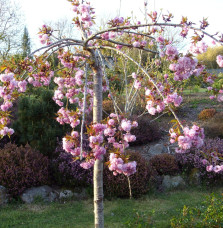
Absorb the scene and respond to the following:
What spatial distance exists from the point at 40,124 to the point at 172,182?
106 inches

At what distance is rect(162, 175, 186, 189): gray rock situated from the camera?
5.00 m

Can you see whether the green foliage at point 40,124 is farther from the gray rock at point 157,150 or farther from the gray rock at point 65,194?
the gray rock at point 157,150

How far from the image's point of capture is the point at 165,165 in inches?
206

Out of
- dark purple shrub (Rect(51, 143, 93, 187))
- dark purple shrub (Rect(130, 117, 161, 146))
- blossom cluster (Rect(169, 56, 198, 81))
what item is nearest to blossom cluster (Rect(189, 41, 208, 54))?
blossom cluster (Rect(169, 56, 198, 81))

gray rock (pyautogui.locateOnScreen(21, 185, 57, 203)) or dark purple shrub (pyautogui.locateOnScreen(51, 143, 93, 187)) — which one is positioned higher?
dark purple shrub (pyautogui.locateOnScreen(51, 143, 93, 187))

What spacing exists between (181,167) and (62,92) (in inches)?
142

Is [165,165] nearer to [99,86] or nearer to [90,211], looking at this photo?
[90,211]

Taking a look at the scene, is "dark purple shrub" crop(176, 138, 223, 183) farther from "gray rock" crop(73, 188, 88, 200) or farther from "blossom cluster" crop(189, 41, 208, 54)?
"blossom cluster" crop(189, 41, 208, 54)

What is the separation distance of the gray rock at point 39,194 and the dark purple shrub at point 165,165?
Result: 1.92 m

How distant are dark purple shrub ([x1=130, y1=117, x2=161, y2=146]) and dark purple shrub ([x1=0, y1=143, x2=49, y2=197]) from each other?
2.74 meters

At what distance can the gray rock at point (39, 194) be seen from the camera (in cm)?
436

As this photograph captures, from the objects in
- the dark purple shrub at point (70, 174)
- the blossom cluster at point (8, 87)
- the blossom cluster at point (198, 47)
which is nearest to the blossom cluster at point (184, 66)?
the blossom cluster at point (198, 47)

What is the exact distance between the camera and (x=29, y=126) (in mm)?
5250

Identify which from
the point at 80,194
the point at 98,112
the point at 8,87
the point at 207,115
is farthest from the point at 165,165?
the point at 207,115
